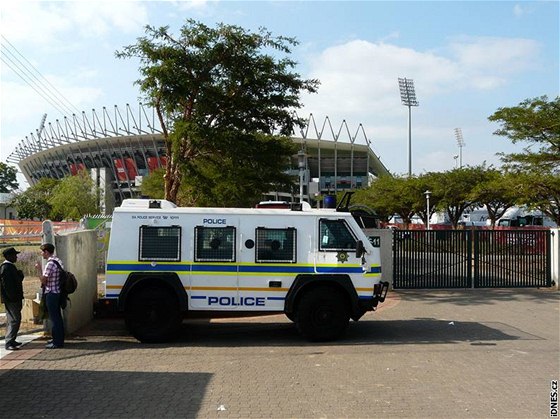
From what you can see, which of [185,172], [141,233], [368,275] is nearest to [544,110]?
[185,172]

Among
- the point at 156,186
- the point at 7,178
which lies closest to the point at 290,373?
the point at 156,186

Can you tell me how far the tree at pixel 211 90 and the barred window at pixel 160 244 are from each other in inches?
232

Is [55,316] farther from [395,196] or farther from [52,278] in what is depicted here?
[395,196]

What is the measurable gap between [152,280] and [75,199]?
49.7m

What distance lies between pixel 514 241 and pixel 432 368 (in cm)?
1059

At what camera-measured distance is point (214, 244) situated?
28.8 feet

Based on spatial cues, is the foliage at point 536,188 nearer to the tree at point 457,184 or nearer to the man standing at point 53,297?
the tree at point 457,184

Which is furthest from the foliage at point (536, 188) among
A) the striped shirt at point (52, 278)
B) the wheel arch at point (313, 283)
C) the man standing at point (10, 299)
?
the man standing at point (10, 299)

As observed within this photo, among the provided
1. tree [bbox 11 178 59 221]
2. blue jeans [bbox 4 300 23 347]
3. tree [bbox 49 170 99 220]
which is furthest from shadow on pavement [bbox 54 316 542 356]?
tree [bbox 11 178 59 221]

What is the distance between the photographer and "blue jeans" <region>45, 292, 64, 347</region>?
822 cm

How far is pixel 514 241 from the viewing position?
16406 millimetres

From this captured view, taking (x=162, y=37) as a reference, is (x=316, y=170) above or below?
above

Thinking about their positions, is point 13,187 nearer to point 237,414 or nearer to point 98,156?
point 98,156

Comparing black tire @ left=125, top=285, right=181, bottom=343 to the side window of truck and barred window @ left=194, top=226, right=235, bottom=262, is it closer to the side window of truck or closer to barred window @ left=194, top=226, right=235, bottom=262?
barred window @ left=194, top=226, right=235, bottom=262
